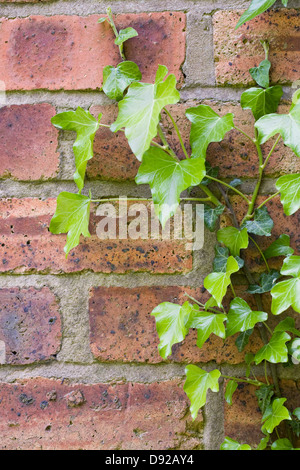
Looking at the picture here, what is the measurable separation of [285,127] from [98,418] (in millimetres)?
422

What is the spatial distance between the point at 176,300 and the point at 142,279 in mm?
52

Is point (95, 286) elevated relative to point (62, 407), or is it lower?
elevated

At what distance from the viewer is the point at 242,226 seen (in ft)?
1.77

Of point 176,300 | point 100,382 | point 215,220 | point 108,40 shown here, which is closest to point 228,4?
point 108,40

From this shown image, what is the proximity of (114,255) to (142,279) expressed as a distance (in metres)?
0.05

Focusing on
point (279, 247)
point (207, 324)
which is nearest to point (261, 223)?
point (279, 247)

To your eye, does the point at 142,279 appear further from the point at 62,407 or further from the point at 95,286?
the point at 62,407

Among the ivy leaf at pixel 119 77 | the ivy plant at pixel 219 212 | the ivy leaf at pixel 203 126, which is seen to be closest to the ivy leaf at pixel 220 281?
the ivy plant at pixel 219 212

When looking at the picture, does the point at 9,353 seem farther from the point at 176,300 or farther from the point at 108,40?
the point at 108,40

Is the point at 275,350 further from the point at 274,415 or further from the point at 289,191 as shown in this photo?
the point at 289,191

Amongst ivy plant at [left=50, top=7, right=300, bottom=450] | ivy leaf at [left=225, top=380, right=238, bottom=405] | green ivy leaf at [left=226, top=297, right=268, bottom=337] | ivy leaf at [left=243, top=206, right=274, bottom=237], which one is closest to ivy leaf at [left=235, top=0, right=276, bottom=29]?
ivy plant at [left=50, top=7, right=300, bottom=450]

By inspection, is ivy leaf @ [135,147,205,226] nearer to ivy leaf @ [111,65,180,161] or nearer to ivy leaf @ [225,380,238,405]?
ivy leaf @ [111,65,180,161]

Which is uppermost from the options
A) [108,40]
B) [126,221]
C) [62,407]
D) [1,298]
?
[108,40]

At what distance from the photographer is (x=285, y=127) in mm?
434
